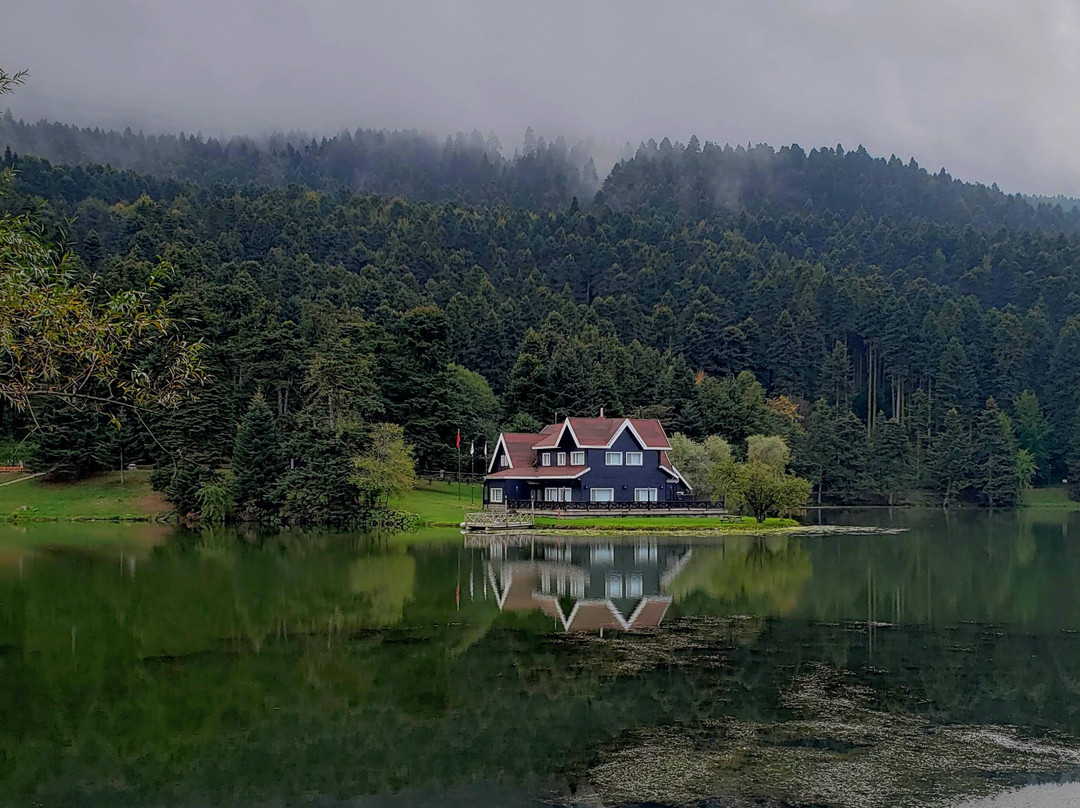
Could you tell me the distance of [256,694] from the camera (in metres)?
18.3

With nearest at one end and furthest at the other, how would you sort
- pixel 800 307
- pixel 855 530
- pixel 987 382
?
pixel 855 530
pixel 987 382
pixel 800 307

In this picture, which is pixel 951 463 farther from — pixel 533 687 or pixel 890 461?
pixel 533 687

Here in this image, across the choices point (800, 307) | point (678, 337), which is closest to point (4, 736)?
point (678, 337)

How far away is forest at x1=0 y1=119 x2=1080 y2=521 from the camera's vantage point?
70888 millimetres

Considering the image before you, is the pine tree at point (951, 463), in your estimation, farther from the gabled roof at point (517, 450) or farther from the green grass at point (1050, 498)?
the gabled roof at point (517, 450)

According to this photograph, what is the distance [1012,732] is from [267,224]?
425 feet

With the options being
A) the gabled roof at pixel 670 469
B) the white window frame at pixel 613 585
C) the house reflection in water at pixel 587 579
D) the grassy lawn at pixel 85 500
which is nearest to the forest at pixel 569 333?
the grassy lawn at pixel 85 500

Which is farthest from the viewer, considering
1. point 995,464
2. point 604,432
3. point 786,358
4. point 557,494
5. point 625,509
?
point 786,358

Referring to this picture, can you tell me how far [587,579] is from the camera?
3512 cm

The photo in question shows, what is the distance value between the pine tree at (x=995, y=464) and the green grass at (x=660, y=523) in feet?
138

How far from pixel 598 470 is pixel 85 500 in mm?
33523

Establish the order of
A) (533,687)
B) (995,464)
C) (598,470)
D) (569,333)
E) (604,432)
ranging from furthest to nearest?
(569,333) < (995,464) < (604,432) < (598,470) < (533,687)

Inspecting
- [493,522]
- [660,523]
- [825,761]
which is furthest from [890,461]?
[825,761]

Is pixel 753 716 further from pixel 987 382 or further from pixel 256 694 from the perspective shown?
pixel 987 382
